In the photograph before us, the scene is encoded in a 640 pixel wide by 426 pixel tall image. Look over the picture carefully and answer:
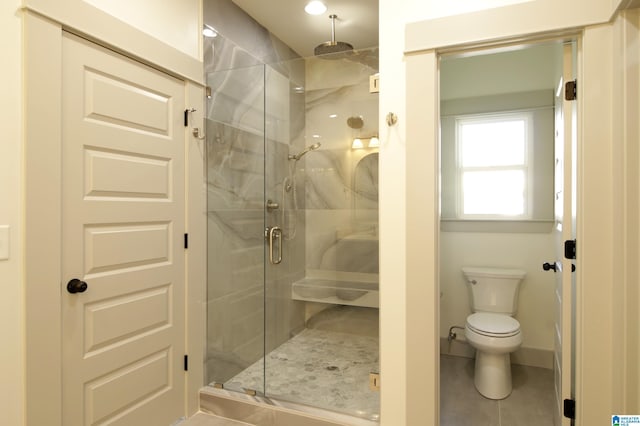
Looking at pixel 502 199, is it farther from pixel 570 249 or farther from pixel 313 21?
pixel 313 21

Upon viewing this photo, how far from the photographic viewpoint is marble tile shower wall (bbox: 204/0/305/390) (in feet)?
8.22

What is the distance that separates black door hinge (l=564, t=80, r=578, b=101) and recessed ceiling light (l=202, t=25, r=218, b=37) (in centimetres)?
206

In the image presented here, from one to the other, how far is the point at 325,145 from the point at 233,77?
2.53 ft

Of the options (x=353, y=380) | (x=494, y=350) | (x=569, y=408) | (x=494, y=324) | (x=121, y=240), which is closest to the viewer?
(x=569, y=408)

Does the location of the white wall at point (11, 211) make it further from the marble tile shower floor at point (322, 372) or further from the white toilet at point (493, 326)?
the white toilet at point (493, 326)

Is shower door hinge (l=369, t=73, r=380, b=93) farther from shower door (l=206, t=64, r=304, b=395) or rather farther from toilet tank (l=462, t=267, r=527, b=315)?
toilet tank (l=462, t=267, r=527, b=315)

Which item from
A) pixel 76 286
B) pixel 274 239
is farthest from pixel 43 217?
pixel 274 239

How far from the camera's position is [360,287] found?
2.46 meters

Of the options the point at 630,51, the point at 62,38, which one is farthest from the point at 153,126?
the point at 630,51

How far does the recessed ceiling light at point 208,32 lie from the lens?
243cm

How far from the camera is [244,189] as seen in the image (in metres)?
2.69

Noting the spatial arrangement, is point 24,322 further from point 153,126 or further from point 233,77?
point 233,77

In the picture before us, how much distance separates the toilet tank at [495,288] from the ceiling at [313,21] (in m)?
2.14

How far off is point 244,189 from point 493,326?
6.42 feet
